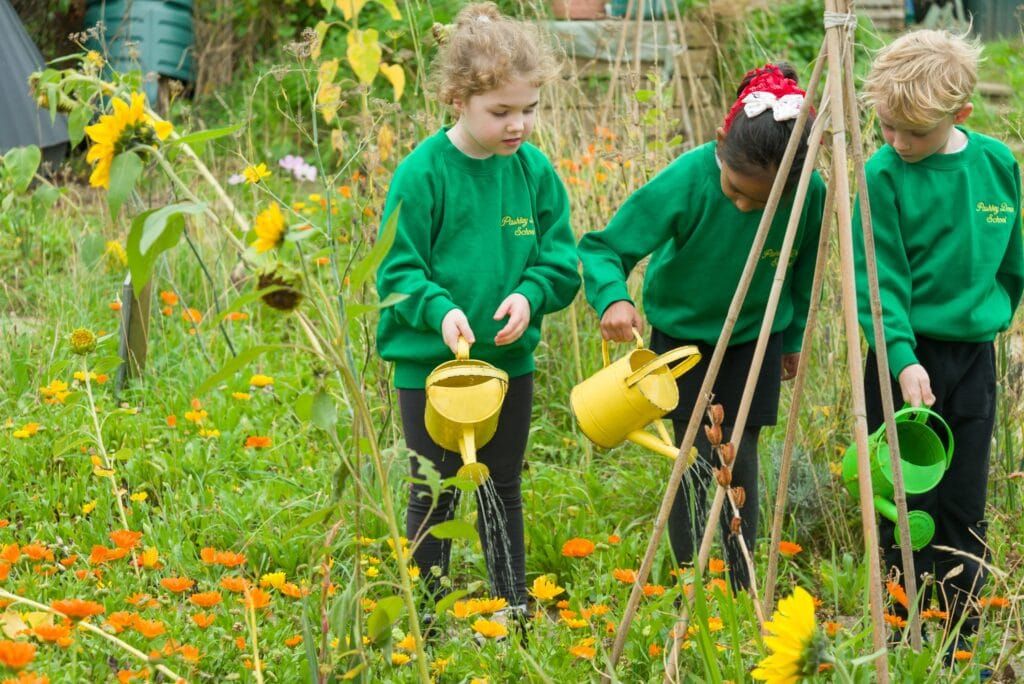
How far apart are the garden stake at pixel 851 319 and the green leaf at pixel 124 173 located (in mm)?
920

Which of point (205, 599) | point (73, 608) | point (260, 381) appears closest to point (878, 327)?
point (205, 599)

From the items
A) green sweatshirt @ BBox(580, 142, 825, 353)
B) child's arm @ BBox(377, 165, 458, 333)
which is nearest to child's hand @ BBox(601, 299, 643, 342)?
green sweatshirt @ BBox(580, 142, 825, 353)

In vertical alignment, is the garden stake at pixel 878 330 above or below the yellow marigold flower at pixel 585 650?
above

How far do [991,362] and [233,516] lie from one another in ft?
5.21

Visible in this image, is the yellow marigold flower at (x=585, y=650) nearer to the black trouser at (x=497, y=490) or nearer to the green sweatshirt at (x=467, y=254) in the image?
the black trouser at (x=497, y=490)

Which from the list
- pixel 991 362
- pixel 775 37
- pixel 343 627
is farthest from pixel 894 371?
pixel 775 37

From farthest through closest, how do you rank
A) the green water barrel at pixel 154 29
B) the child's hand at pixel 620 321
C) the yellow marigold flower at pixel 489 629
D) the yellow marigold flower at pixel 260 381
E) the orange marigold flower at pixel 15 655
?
the green water barrel at pixel 154 29 < the yellow marigold flower at pixel 260 381 < the child's hand at pixel 620 321 < the yellow marigold flower at pixel 489 629 < the orange marigold flower at pixel 15 655

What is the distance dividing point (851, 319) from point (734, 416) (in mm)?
780

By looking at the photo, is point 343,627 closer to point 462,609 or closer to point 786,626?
point 462,609

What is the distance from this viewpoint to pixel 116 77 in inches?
57.4

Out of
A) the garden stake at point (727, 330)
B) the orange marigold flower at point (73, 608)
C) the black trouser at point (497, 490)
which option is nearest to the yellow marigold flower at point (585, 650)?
the garden stake at point (727, 330)

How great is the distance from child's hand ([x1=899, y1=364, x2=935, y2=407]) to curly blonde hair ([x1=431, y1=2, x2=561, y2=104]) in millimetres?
822

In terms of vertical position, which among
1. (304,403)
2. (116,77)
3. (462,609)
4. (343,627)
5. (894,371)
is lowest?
(462,609)

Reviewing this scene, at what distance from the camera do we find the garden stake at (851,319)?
5.29 feet
